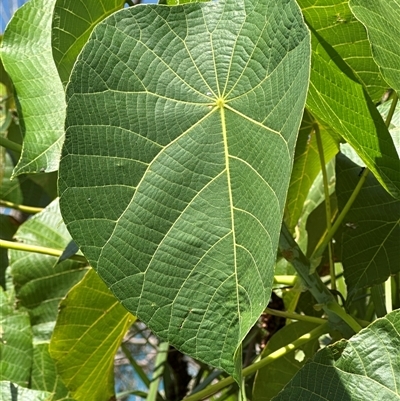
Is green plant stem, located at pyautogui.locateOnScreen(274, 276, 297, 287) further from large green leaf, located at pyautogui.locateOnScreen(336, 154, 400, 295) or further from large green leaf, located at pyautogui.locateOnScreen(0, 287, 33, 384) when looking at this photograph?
large green leaf, located at pyautogui.locateOnScreen(0, 287, 33, 384)

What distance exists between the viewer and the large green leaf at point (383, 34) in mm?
696

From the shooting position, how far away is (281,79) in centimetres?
64

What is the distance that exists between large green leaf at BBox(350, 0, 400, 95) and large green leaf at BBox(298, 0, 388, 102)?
96 millimetres

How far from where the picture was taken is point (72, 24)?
0.88 metres

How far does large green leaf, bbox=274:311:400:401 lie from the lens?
0.71 meters

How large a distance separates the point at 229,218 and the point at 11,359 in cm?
66

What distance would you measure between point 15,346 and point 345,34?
70 cm

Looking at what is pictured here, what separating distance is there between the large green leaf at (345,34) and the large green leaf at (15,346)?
0.65m

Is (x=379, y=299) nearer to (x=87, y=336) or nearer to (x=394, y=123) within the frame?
(x=394, y=123)

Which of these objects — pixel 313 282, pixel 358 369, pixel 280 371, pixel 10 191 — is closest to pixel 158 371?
pixel 280 371

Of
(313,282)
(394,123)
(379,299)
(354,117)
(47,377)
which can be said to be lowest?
(47,377)

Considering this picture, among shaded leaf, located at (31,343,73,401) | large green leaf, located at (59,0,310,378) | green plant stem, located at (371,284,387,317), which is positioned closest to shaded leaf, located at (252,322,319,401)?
green plant stem, located at (371,284,387,317)

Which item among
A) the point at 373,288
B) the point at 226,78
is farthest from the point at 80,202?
the point at 373,288

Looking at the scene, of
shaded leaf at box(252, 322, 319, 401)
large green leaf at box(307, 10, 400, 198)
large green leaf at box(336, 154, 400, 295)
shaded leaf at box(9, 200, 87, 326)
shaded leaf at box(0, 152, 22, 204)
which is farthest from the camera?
shaded leaf at box(0, 152, 22, 204)
